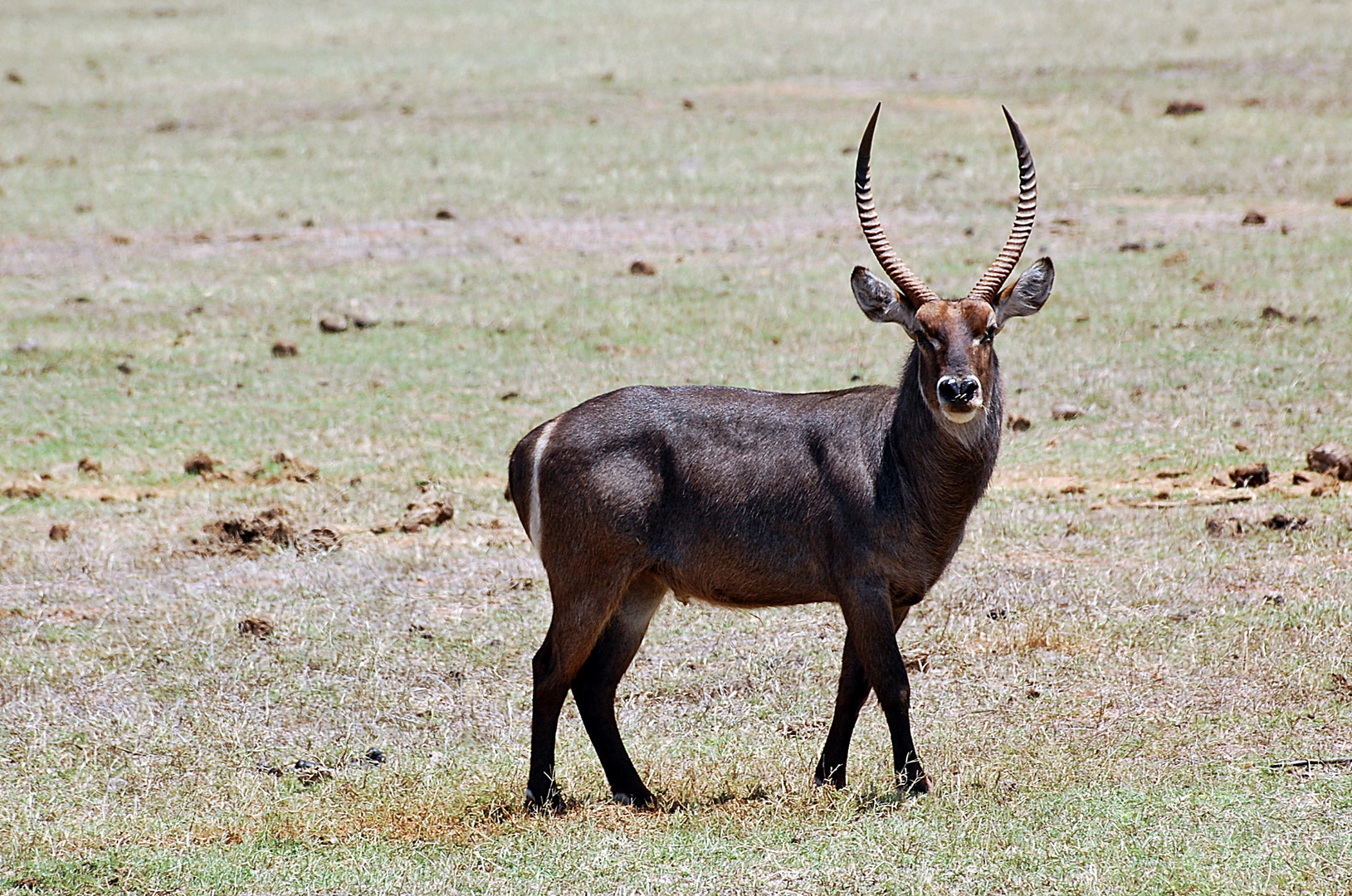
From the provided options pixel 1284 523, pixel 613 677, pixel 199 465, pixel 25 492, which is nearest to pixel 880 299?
pixel 613 677

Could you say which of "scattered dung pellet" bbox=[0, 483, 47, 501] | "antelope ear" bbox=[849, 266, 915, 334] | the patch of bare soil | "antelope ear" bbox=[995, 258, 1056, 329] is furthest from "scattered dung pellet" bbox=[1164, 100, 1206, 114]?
"antelope ear" bbox=[849, 266, 915, 334]

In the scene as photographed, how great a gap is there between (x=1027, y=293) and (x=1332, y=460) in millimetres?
4521

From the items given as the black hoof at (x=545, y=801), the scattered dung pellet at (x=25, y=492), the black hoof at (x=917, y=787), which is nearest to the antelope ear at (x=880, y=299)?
the black hoof at (x=917, y=787)

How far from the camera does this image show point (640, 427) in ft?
20.0

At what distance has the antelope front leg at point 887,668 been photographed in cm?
573

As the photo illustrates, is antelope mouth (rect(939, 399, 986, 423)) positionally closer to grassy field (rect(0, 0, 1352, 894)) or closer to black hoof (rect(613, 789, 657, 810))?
grassy field (rect(0, 0, 1352, 894))

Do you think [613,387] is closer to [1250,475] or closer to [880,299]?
[1250,475]

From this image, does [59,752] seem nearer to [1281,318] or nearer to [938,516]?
[938,516]

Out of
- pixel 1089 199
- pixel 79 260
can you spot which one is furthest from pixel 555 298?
pixel 1089 199

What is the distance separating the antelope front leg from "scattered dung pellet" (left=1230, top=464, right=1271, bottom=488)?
15.3ft

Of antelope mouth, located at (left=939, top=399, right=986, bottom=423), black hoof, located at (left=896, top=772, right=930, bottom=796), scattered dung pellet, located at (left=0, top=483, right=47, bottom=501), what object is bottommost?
scattered dung pellet, located at (left=0, top=483, right=47, bottom=501)

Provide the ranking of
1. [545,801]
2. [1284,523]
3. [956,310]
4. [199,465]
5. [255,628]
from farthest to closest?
1. [199,465]
2. [1284,523]
3. [255,628]
4. [545,801]
5. [956,310]

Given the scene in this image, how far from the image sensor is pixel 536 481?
20.2ft

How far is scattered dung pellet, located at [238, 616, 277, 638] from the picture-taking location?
7.71m
